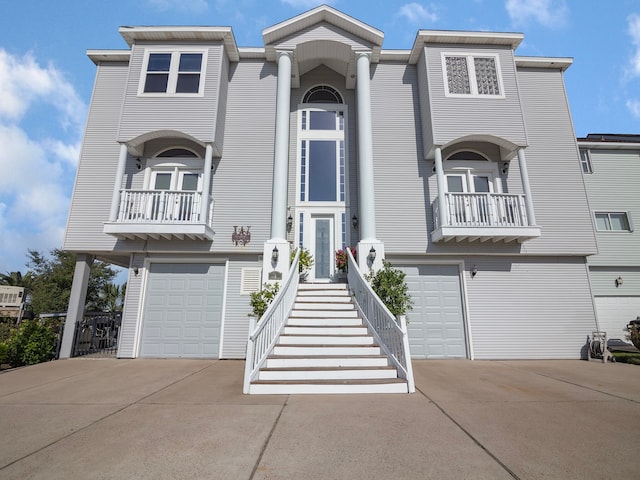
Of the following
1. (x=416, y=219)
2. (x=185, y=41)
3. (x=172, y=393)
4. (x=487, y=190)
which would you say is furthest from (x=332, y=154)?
(x=172, y=393)

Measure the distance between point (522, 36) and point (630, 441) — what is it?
11.1 m

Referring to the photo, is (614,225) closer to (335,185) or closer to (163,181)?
(335,185)

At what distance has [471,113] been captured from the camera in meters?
8.95

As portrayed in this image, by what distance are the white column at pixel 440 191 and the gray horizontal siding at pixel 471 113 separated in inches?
18.2

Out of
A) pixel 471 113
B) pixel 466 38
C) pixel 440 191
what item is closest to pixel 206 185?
pixel 440 191

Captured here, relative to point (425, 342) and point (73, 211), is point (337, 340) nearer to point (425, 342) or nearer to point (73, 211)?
point (425, 342)

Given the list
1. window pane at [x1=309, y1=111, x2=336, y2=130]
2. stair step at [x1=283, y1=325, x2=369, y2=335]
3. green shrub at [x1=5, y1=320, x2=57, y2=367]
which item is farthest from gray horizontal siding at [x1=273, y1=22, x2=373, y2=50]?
green shrub at [x1=5, y1=320, x2=57, y2=367]

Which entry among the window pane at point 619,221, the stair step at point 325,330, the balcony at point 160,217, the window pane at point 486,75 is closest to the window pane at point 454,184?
the window pane at point 486,75

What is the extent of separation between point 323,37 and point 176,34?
4487mm

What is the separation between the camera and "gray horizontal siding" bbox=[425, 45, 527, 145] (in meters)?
8.78

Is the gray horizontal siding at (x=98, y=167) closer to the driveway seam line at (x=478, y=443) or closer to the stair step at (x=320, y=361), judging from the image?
the stair step at (x=320, y=361)

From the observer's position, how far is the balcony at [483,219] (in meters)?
8.04

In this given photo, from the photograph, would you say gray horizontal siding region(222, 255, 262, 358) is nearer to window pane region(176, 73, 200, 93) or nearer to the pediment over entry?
window pane region(176, 73, 200, 93)

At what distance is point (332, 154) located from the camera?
9.83 metres
